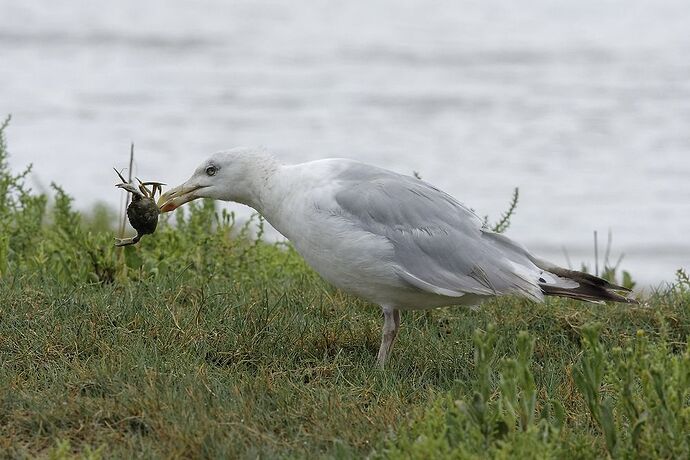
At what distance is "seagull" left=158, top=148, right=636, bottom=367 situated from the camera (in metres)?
5.18

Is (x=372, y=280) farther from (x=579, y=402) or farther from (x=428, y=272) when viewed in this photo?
(x=579, y=402)

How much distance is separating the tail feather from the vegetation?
207mm

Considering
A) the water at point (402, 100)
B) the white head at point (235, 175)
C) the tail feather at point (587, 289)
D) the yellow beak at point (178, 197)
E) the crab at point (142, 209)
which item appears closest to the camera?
the tail feather at point (587, 289)

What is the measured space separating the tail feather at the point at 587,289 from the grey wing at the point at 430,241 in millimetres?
92

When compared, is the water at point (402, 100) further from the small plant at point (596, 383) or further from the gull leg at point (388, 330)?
the small plant at point (596, 383)

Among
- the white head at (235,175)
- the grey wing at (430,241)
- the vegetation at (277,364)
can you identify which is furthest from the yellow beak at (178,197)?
the grey wing at (430,241)

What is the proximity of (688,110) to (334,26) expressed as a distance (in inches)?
329

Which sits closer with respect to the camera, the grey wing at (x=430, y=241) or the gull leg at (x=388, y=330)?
the grey wing at (x=430, y=241)

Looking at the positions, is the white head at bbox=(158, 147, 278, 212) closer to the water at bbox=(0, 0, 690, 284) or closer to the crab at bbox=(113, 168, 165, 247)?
the crab at bbox=(113, 168, 165, 247)

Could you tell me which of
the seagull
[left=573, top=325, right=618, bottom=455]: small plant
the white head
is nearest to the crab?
the white head

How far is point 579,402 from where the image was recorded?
15.8 feet

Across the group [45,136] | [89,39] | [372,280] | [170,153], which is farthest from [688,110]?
[372,280]

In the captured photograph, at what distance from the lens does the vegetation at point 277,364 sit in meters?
4.00

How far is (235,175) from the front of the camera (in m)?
5.52
